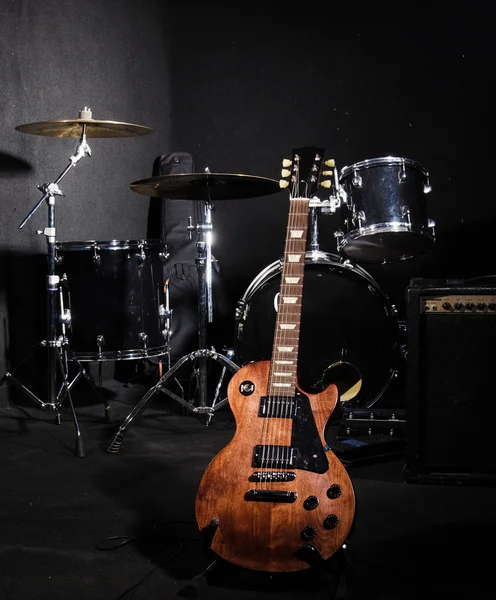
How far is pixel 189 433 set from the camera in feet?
11.9

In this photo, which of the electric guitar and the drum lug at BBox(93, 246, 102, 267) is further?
the drum lug at BBox(93, 246, 102, 267)

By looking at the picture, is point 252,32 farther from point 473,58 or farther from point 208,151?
point 473,58

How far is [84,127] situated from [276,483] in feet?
7.60

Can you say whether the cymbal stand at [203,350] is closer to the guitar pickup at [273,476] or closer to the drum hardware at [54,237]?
the drum hardware at [54,237]

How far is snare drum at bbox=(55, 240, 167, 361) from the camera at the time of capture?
3590 millimetres

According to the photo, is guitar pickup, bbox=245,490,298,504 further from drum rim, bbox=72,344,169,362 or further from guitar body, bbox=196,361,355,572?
drum rim, bbox=72,344,169,362

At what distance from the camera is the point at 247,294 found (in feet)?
12.8

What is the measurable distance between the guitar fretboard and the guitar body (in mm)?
78

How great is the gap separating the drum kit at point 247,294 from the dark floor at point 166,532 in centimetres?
26

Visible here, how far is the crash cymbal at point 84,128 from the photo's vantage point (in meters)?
3.52

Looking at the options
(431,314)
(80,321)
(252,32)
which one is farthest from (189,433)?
(252,32)

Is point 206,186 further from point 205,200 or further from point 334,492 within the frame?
point 334,492

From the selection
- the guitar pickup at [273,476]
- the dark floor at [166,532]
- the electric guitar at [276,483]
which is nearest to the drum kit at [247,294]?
the dark floor at [166,532]

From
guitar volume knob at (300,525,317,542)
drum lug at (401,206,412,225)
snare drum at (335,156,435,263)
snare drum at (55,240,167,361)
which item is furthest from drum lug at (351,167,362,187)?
guitar volume knob at (300,525,317,542)
